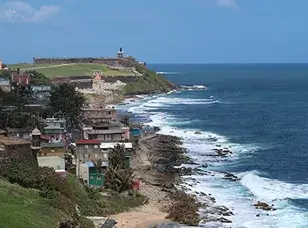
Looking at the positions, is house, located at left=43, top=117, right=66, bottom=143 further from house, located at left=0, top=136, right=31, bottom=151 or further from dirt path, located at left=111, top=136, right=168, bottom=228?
house, located at left=0, top=136, right=31, bottom=151

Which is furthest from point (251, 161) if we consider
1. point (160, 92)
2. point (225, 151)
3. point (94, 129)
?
point (160, 92)

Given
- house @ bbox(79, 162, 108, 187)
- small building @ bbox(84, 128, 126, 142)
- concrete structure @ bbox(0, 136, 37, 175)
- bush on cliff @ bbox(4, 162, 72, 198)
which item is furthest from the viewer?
small building @ bbox(84, 128, 126, 142)

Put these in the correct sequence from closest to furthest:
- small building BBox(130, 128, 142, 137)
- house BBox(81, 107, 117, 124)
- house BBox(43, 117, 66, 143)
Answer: house BBox(43, 117, 66, 143), house BBox(81, 107, 117, 124), small building BBox(130, 128, 142, 137)

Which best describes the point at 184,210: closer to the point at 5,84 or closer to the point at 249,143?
the point at 249,143

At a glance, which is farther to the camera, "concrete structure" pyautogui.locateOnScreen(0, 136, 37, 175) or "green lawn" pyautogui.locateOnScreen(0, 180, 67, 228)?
"concrete structure" pyautogui.locateOnScreen(0, 136, 37, 175)

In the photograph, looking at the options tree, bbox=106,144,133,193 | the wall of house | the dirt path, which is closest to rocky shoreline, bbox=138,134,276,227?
the dirt path

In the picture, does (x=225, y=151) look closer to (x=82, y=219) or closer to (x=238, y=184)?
(x=238, y=184)
